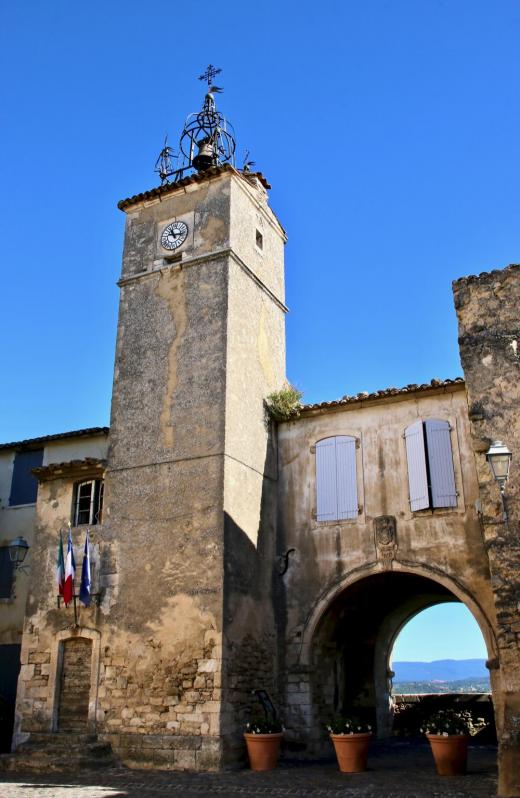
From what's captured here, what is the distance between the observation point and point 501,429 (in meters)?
10.8

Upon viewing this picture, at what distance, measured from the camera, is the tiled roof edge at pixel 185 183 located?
1655cm

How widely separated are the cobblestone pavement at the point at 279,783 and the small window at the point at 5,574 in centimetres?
553

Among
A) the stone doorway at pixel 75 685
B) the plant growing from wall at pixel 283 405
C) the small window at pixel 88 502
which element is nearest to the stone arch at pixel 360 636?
the plant growing from wall at pixel 283 405

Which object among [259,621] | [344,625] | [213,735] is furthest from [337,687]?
[213,735]

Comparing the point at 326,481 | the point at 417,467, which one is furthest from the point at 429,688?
the point at 417,467

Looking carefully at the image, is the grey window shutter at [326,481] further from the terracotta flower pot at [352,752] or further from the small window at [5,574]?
the small window at [5,574]

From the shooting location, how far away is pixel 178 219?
16.9 m

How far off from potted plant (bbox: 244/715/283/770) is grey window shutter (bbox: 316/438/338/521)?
13.5 feet

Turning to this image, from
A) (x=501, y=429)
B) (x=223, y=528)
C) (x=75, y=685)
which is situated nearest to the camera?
(x=501, y=429)

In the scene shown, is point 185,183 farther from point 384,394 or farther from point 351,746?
point 351,746

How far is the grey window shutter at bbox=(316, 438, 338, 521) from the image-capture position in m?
14.9

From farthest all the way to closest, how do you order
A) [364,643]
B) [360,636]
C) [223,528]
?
[364,643], [360,636], [223,528]

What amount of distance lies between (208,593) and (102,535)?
286 centimetres

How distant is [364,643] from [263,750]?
229 inches
